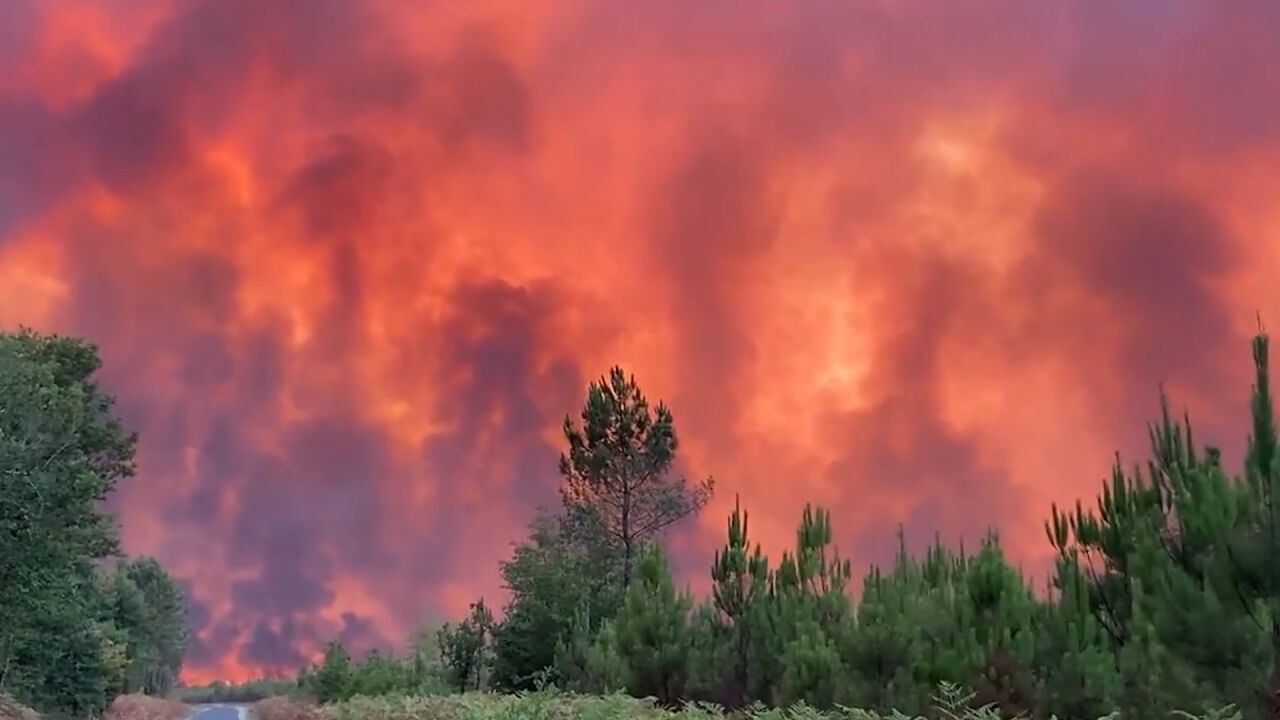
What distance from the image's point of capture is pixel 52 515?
31.4 metres

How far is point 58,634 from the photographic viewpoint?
41625mm

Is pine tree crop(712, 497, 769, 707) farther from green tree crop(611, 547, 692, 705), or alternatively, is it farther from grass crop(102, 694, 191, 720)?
grass crop(102, 694, 191, 720)

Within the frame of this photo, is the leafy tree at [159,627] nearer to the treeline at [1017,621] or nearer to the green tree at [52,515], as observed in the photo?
the green tree at [52,515]

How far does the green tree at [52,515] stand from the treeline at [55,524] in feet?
0.14

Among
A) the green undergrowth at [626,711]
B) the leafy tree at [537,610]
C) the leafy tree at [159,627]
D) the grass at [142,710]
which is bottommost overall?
the green undergrowth at [626,711]

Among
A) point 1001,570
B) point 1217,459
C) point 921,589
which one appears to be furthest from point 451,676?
point 1217,459

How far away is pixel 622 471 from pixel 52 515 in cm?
1985

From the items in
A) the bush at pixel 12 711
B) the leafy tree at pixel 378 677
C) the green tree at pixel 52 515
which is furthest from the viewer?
the leafy tree at pixel 378 677

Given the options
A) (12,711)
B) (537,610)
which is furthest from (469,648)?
(12,711)

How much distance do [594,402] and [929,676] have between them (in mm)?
25102

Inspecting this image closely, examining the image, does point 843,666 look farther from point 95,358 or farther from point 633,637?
point 95,358

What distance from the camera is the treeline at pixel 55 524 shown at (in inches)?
1167

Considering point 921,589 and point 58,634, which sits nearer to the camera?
point 921,589

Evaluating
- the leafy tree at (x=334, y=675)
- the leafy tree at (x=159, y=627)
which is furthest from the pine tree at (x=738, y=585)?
the leafy tree at (x=159, y=627)
